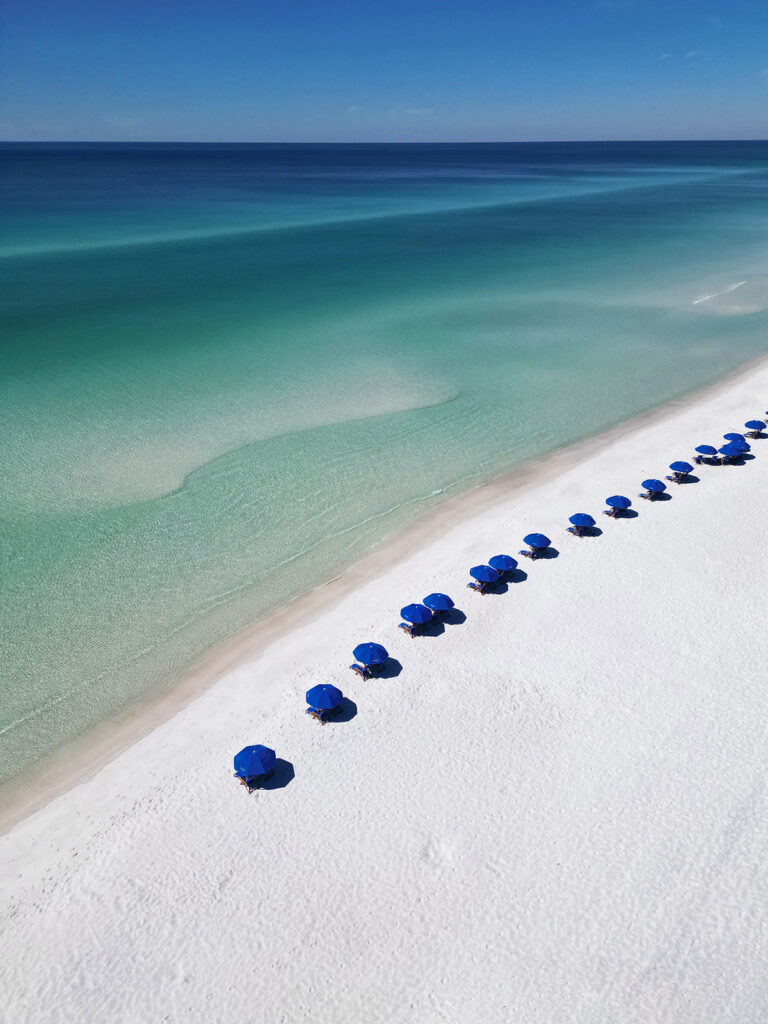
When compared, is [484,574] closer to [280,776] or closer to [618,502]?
[618,502]

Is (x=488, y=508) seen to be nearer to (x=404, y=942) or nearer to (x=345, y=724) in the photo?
(x=345, y=724)

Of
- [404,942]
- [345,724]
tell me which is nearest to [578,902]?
Result: [404,942]

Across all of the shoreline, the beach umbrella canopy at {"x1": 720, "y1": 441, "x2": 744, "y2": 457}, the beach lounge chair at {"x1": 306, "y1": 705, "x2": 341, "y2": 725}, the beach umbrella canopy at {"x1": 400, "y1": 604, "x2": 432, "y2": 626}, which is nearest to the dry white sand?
the beach lounge chair at {"x1": 306, "y1": 705, "x2": 341, "y2": 725}

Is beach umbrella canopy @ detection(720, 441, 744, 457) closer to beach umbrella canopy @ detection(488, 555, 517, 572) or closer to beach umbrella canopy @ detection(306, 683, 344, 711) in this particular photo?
beach umbrella canopy @ detection(488, 555, 517, 572)

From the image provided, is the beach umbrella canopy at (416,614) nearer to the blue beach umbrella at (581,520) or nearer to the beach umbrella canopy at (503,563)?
the beach umbrella canopy at (503,563)

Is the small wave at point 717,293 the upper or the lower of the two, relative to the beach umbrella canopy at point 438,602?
lower

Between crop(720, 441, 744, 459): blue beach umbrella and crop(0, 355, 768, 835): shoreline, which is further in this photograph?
crop(720, 441, 744, 459): blue beach umbrella

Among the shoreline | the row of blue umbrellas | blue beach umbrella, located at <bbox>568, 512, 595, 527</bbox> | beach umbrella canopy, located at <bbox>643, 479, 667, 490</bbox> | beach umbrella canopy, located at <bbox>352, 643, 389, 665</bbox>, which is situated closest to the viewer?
the row of blue umbrellas

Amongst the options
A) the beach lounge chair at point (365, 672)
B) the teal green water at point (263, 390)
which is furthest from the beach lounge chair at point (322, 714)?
the teal green water at point (263, 390)
